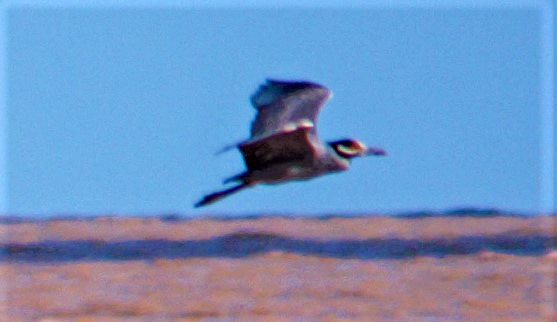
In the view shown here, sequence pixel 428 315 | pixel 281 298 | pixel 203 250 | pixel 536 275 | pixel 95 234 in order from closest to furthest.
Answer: pixel 428 315 → pixel 281 298 → pixel 536 275 → pixel 203 250 → pixel 95 234

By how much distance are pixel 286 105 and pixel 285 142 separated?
306mm

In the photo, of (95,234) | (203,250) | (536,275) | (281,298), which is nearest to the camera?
(281,298)

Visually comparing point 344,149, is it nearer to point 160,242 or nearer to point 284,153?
point 284,153

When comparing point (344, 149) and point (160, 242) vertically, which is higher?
point (344, 149)

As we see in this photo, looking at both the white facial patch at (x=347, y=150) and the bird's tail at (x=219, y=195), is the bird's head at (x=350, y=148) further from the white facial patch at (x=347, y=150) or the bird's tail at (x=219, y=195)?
the bird's tail at (x=219, y=195)

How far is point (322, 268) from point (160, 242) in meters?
2.59

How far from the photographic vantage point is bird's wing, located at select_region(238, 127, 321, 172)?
12.6 meters

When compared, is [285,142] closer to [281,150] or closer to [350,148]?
[281,150]

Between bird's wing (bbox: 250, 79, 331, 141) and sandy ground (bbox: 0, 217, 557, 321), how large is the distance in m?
1.21

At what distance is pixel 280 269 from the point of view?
13039 millimetres

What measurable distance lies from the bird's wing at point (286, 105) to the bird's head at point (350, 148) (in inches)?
21.7

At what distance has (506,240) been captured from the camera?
1507 centimetres

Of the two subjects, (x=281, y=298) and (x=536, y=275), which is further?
(x=536, y=275)

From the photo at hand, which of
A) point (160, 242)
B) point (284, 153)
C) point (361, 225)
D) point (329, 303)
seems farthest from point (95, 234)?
point (329, 303)
